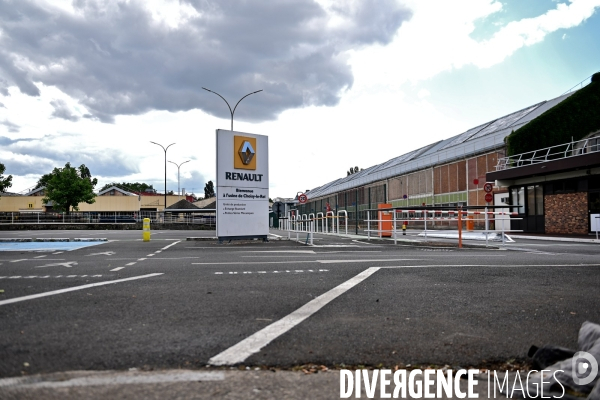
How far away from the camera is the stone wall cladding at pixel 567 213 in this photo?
26875mm

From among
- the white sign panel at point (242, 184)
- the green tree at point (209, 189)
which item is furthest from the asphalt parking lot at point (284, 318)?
the green tree at point (209, 189)

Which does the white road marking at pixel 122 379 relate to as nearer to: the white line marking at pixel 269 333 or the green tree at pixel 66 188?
the white line marking at pixel 269 333

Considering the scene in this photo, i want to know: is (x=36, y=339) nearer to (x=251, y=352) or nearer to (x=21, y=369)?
(x=21, y=369)

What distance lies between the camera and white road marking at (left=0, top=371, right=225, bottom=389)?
8.84ft

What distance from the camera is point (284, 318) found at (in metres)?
4.38

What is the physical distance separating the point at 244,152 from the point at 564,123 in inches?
1039

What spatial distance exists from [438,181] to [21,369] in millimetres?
46638

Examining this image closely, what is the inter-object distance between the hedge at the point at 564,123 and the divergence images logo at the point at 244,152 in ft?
76.2

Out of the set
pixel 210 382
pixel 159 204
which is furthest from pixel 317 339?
pixel 159 204

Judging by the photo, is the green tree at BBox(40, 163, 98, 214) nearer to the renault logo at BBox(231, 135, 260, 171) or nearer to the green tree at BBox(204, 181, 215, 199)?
the renault logo at BBox(231, 135, 260, 171)

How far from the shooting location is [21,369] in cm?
295

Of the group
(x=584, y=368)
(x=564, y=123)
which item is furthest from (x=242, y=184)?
(x=564, y=123)

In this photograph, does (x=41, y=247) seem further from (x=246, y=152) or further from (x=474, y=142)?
(x=474, y=142)

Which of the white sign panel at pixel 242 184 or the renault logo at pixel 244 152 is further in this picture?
the renault logo at pixel 244 152
